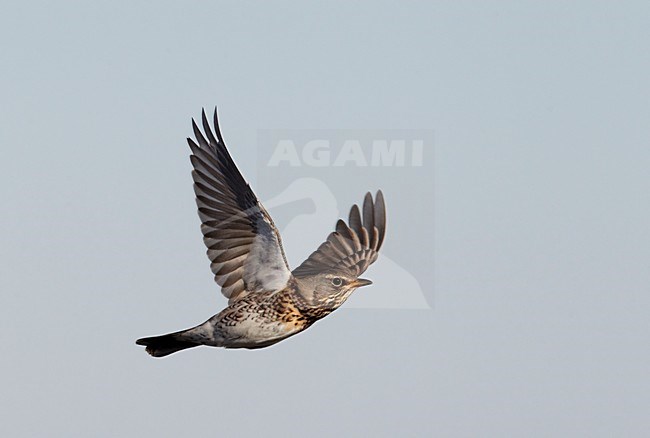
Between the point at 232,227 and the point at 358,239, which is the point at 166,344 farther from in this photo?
the point at 358,239

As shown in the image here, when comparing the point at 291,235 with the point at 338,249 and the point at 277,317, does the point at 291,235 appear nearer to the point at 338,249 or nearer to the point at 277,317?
the point at 338,249

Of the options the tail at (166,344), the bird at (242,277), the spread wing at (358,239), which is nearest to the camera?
the bird at (242,277)

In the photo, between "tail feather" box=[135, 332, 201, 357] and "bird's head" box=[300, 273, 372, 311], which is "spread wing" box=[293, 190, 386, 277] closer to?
"bird's head" box=[300, 273, 372, 311]

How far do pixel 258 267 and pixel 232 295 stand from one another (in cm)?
41

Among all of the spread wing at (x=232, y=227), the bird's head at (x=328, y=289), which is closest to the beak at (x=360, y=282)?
the bird's head at (x=328, y=289)

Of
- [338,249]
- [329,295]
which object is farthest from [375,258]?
[329,295]

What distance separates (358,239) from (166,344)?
299 centimetres

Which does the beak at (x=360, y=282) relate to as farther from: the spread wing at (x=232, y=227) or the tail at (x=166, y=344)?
the tail at (x=166, y=344)

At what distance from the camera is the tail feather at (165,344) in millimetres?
13484

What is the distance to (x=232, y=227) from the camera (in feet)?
44.0

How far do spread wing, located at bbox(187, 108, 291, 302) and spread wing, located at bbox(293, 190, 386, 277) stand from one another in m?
1.93

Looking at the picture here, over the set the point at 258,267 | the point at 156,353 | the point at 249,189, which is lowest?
the point at 156,353

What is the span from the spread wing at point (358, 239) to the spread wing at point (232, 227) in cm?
193

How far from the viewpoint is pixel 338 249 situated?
15.5 metres
